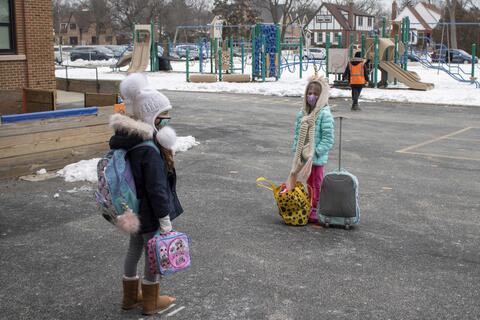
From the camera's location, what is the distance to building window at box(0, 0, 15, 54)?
12.8 meters

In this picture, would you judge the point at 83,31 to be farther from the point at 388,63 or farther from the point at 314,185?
the point at 314,185

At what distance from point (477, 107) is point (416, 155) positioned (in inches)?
388

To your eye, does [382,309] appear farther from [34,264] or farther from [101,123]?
[101,123]

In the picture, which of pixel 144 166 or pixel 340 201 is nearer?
pixel 144 166

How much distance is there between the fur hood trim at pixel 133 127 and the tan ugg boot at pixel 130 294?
1.10 meters

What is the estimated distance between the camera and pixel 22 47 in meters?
13.2

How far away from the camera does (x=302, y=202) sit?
6.61 m

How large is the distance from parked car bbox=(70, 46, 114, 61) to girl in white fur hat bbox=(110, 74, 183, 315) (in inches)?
2021

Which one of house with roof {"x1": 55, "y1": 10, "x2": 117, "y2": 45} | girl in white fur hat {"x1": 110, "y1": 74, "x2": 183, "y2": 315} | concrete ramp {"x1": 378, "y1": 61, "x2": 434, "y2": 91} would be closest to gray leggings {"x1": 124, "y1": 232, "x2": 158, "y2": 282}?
girl in white fur hat {"x1": 110, "y1": 74, "x2": 183, "y2": 315}

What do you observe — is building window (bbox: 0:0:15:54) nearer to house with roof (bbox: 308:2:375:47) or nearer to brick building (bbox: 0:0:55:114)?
brick building (bbox: 0:0:55:114)

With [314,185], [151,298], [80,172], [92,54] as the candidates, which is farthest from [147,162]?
[92,54]

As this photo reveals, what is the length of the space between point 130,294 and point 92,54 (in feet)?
171

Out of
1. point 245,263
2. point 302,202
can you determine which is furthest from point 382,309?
point 302,202

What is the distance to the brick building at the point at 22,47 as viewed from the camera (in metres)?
12.8
